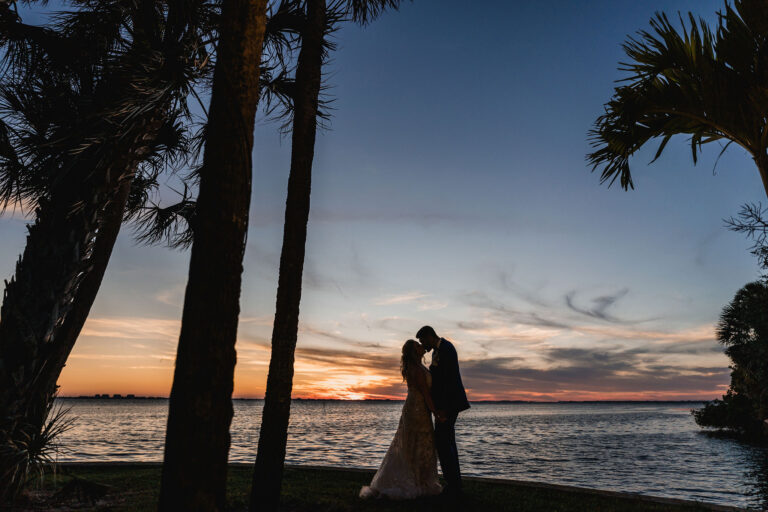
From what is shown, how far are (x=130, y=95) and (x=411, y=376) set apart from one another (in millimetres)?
5162

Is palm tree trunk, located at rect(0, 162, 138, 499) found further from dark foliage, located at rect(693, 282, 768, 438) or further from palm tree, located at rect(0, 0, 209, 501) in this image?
dark foliage, located at rect(693, 282, 768, 438)

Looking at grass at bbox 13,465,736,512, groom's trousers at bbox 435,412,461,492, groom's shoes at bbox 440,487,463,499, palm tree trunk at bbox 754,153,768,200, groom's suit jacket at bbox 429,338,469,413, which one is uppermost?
palm tree trunk at bbox 754,153,768,200

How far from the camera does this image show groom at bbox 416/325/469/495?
6.73 meters

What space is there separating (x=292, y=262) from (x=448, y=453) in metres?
3.42

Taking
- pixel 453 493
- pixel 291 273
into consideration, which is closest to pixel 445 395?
pixel 453 493

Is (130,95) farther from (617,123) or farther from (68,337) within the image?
(617,123)

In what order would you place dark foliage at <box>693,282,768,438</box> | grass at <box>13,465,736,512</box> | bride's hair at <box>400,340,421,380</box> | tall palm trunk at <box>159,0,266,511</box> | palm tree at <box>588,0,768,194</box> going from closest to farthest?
tall palm trunk at <box>159,0,266,511</box> → palm tree at <box>588,0,768,194</box> → grass at <box>13,465,736,512</box> → bride's hair at <box>400,340,421,380</box> → dark foliage at <box>693,282,768,438</box>

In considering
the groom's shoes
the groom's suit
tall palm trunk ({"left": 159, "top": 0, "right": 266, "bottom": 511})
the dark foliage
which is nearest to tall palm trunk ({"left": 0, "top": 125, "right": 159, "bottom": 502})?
tall palm trunk ({"left": 159, "top": 0, "right": 266, "bottom": 511})

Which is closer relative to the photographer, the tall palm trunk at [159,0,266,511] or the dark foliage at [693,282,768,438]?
the tall palm trunk at [159,0,266,511]

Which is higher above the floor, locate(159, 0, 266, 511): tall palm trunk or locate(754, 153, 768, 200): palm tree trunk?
locate(754, 153, 768, 200): palm tree trunk

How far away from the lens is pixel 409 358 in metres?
7.30

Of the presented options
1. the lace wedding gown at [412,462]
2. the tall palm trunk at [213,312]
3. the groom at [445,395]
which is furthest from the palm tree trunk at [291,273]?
the tall palm trunk at [213,312]

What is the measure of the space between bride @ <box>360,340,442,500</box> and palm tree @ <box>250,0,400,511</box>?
6.39ft

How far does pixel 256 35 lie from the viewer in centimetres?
360
